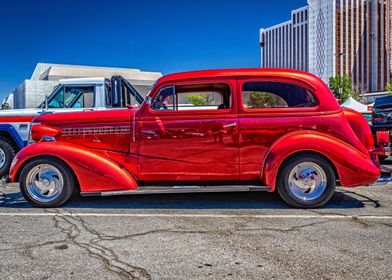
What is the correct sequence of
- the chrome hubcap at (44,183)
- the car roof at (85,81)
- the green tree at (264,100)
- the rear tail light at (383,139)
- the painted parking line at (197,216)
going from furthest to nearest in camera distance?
the car roof at (85,81) < the rear tail light at (383,139) < the green tree at (264,100) < the chrome hubcap at (44,183) < the painted parking line at (197,216)

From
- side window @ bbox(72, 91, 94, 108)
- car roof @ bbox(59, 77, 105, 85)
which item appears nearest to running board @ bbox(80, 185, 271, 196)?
side window @ bbox(72, 91, 94, 108)

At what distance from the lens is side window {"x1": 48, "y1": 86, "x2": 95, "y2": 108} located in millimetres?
9352

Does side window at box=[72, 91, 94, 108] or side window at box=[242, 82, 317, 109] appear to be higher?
side window at box=[72, 91, 94, 108]

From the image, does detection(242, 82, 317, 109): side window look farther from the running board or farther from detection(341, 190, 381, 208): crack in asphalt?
detection(341, 190, 381, 208): crack in asphalt

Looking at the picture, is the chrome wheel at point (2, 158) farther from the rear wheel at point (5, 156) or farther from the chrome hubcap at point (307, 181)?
the chrome hubcap at point (307, 181)

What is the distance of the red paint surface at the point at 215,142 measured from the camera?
206 inches

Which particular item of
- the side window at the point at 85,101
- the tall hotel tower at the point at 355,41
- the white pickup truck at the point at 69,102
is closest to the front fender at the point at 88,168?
the white pickup truck at the point at 69,102

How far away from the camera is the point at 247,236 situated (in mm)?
4133

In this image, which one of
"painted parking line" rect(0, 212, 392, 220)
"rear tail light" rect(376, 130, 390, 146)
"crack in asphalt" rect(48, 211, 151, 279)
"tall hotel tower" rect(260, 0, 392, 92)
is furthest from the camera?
"tall hotel tower" rect(260, 0, 392, 92)

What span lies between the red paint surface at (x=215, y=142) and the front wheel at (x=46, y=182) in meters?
0.13

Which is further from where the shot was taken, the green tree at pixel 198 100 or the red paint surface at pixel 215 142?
the green tree at pixel 198 100

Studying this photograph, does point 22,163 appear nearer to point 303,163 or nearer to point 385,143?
point 303,163

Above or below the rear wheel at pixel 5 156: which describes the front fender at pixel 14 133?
above

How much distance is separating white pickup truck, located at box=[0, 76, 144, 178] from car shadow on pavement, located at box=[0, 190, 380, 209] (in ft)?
9.11
